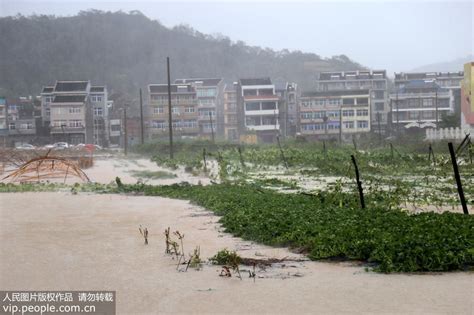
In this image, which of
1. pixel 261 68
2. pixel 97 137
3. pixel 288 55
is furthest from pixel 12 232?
pixel 288 55

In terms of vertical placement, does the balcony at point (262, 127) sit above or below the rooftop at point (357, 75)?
below

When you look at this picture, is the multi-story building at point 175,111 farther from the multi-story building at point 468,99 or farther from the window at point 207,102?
the multi-story building at point 468,99

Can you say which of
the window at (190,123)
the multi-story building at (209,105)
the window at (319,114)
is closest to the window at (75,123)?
the window at (190,123)

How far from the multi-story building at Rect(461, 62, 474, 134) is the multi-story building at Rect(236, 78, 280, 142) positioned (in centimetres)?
2338

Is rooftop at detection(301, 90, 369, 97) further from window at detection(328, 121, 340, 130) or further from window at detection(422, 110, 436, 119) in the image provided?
window at detection(422, 110, 436, 119)

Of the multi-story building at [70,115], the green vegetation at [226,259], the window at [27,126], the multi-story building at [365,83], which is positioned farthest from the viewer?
the multi-story building at [365,83]

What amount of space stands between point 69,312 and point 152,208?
938 cm

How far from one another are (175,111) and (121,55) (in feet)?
128

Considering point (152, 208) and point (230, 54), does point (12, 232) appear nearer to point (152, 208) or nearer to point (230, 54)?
point (152, 208)

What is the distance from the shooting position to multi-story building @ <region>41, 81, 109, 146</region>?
6612 cm

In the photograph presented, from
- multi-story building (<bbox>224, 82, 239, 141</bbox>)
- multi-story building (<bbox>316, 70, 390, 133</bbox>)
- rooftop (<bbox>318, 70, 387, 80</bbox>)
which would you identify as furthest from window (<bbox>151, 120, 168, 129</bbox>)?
rooftop (<bbox>318, 70, 387, 80</bbox>)

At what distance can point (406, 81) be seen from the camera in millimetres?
83250

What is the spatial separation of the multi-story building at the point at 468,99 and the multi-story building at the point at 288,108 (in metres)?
25.6

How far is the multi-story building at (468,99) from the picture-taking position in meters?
47.0
